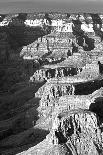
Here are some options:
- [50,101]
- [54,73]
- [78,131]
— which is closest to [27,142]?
[78,131]

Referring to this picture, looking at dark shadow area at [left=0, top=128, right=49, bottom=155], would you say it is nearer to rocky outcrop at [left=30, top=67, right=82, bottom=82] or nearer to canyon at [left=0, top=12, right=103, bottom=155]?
canyon at [left=0, top=12, right=103, bottom=155]

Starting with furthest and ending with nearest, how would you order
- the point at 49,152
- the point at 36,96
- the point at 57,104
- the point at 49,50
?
1. the point at 49,50
2. the point at 36,96
3. the point at 57,104
4. the point at 49,152

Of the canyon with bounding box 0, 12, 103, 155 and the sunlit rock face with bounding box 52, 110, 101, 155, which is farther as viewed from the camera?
the canyon with bounding box 0, 12, 103, 155

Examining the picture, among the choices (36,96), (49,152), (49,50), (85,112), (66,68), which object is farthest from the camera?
(49,50)

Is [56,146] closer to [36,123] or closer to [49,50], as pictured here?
[36,123]

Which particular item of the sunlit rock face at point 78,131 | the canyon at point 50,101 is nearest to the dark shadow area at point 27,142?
the canyon at point 50,101

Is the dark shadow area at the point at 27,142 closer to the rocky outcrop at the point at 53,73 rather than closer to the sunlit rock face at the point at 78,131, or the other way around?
the sunlit rock face at the point at 78,131

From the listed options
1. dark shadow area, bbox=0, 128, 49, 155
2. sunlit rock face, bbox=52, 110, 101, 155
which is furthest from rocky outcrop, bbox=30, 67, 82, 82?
sunlit rock face, bbox=52, 110, 101, 155

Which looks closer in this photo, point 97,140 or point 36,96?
point 97,140

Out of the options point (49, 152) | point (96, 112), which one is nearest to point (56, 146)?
point (49, 152)
